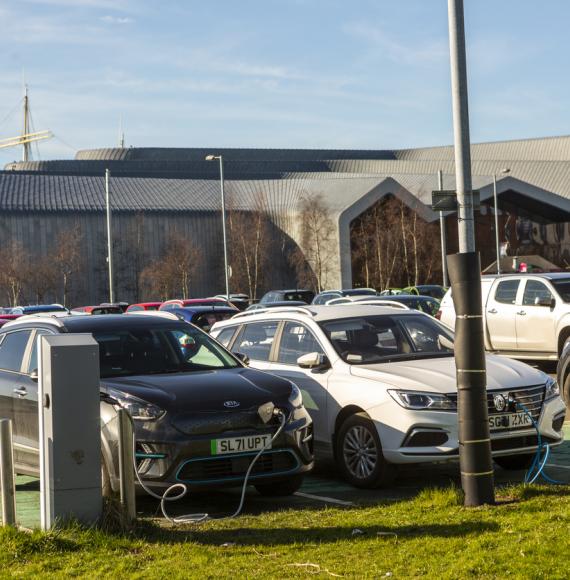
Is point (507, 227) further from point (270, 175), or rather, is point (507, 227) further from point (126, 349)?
point (126, 349)

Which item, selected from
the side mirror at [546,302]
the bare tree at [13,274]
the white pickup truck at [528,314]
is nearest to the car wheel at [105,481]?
the white pickup truck at [528,314]

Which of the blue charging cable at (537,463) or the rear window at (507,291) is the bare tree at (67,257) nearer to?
the rear window at (507,291)

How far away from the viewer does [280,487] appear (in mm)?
9188

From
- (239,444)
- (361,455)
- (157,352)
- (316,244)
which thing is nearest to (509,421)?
(361,455)

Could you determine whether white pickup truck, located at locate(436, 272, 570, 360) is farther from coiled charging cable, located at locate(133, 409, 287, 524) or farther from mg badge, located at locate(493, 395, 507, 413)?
coiled charging cable, located at locate(133, 409, 287, 524)

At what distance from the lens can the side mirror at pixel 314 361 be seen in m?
10.2

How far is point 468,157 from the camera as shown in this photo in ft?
28.6

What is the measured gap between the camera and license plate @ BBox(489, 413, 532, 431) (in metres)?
9.28

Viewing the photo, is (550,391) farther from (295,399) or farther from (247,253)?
(247,253)

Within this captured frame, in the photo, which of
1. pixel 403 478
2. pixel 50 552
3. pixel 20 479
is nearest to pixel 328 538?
pixel 50 552

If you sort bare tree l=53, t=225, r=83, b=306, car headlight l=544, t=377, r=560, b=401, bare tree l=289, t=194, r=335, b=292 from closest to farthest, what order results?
car headlight l=544, t=377, r=560, b=401
bare tree l=53, t=225, r=83, b=306
bare tree l=289, t=194, r=335, b=292

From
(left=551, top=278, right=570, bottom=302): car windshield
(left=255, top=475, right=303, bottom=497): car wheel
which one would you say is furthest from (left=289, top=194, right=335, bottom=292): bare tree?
(left=255, top=475, right=303, bottom=497): car wheel

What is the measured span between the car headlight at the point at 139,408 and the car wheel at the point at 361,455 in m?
1.98

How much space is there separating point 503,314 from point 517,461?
10100 millimetres
